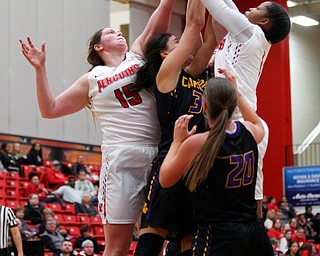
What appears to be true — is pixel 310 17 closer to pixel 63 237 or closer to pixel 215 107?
pixel 63 237

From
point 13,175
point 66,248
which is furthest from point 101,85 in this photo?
point 13,175

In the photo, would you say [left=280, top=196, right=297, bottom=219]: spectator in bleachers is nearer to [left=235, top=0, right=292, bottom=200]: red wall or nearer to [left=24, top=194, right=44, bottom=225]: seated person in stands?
[left=235, top=0, right=292, bottom=200]: red wall

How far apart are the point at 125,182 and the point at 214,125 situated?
1.18 meters

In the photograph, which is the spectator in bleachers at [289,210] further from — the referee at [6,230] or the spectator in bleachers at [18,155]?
the referee at [6,230]

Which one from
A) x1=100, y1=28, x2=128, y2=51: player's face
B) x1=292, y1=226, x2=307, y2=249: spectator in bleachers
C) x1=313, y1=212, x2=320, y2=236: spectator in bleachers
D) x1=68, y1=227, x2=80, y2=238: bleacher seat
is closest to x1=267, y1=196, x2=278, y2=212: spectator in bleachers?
x1=313, y1=212, x2=320, y2=236: spectator in bleachers

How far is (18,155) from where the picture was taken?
1767cm

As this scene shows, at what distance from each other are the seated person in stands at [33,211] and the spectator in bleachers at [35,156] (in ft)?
12.2

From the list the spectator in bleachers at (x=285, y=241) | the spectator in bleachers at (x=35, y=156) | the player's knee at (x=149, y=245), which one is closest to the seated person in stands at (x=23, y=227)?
the spectator in bleachers at (x=35, y=156)

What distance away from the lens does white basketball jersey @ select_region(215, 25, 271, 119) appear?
15.3ft

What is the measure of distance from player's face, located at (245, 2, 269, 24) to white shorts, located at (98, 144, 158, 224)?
1030 mm

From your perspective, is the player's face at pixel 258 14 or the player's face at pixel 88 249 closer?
the player's face at pixel 258 14

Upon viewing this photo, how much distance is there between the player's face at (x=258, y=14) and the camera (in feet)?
15.5

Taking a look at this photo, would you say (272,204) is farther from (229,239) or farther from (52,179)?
(229,239)

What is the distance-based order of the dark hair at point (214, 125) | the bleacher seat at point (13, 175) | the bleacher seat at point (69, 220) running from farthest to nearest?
the bleacher seat at point (13, 175) → the bleacher seat at point (69, 220) → the dark hair at point (214, 125)
